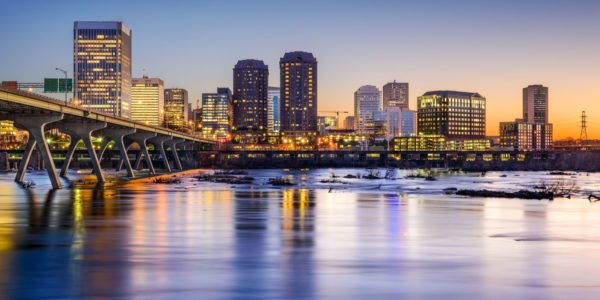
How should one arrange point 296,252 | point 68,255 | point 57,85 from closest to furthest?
1. point 68,255
2. point 296,252
3. point 57,85

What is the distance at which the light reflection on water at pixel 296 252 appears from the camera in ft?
69.9

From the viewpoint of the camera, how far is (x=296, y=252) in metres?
29.0

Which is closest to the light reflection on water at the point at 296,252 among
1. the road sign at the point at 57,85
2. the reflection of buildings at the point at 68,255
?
the reflection of buildings at the point at 68,255

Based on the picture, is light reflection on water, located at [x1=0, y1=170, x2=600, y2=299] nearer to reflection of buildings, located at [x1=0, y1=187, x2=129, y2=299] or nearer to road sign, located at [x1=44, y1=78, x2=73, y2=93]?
reflection of buildings, located at [x1=0, y1=187, x2=129, y2=299]

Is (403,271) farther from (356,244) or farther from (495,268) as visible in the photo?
(356,244)

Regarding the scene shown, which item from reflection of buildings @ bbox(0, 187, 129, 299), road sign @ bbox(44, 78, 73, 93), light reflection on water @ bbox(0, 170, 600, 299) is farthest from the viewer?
road sign @ bbox(44, 78, 73, 93)

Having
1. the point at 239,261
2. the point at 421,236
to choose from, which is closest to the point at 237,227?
the point at 421,236

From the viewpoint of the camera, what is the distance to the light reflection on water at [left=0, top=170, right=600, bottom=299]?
21.3 m

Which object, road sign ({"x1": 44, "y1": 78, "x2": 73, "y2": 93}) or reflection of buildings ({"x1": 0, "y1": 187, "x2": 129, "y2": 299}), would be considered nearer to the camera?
reflection of buildings ({"x1": 0, "y1": 187, "x2": 129, "y2": 299})

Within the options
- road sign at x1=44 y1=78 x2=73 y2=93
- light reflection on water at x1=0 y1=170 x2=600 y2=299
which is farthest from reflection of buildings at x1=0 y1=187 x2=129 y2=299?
road sign at x1=44 y1=78 x2=73 y2=93

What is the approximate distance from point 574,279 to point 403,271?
18.2ft

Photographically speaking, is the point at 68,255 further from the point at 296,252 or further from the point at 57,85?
the point at 57,85

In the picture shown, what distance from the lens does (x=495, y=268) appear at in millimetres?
25328

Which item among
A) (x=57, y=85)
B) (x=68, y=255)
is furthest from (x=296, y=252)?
(x=57, y=85)
